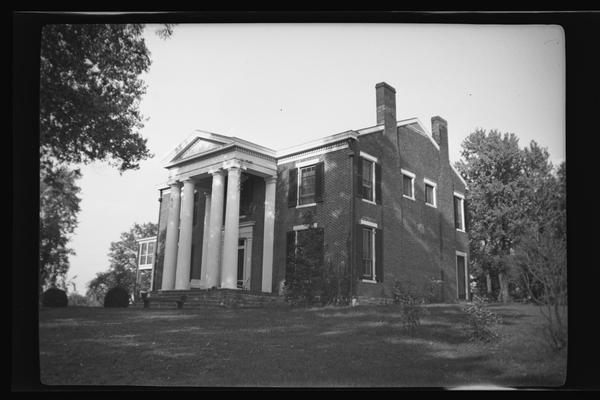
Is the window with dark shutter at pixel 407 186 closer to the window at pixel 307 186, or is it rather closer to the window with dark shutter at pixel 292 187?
the window at pixel 307 186

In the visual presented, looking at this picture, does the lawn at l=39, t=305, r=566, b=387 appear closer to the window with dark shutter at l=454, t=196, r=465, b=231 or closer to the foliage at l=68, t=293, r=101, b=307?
the foliage at l=68, t=293, r=101, b=307

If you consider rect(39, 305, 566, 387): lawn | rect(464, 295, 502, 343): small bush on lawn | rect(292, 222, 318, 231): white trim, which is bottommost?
rect(39, 305, 566, 387): lawn

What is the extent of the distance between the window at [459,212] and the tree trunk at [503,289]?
2691mm

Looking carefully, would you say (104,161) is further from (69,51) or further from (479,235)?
(479,235)

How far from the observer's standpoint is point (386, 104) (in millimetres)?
8805

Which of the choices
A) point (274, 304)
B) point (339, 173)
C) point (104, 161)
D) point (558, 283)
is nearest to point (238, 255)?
point (274, 304)

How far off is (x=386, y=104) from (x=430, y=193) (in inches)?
96.9

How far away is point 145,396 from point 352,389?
2695 mm

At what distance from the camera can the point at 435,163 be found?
10.5 meters

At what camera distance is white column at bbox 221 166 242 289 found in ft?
37.0

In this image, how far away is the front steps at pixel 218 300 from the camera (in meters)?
10.3

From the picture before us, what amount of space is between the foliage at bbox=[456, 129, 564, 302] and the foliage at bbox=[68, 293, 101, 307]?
6.55 metres

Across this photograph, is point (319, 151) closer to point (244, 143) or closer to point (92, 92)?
point (244, 143)


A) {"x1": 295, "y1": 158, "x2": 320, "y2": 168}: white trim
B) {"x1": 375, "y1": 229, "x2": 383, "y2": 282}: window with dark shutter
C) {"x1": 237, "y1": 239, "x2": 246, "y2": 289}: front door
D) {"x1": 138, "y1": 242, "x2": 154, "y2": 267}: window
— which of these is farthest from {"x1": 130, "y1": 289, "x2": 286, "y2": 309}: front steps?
{"x1": 295, "y1": 158, "x2": 320, "y2": 168}: white trim
